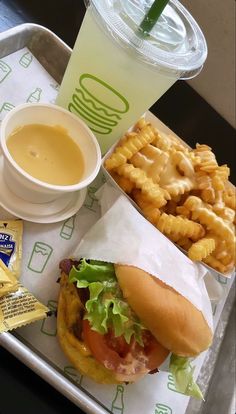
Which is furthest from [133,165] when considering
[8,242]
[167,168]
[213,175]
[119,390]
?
[119,390]

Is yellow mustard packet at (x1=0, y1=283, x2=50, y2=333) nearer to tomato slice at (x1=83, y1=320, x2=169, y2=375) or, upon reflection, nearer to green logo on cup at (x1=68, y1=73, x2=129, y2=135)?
tomato slice at (x1=83, y1=320, x2=169, y2=375)

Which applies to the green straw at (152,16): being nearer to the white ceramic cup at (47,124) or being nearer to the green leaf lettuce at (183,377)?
the white ceramic cup at (47,124)

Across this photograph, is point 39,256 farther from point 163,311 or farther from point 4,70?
point 4,70

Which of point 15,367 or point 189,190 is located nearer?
point 15,367

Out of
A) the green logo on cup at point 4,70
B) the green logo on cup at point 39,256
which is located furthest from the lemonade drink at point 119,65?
the green logo on cup at point 39,256

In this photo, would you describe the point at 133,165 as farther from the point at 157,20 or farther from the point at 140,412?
the point at 140,412

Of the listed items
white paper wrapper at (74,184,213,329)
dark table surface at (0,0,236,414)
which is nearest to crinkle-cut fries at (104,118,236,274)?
white paper wrapper at (74,184,213,329)
